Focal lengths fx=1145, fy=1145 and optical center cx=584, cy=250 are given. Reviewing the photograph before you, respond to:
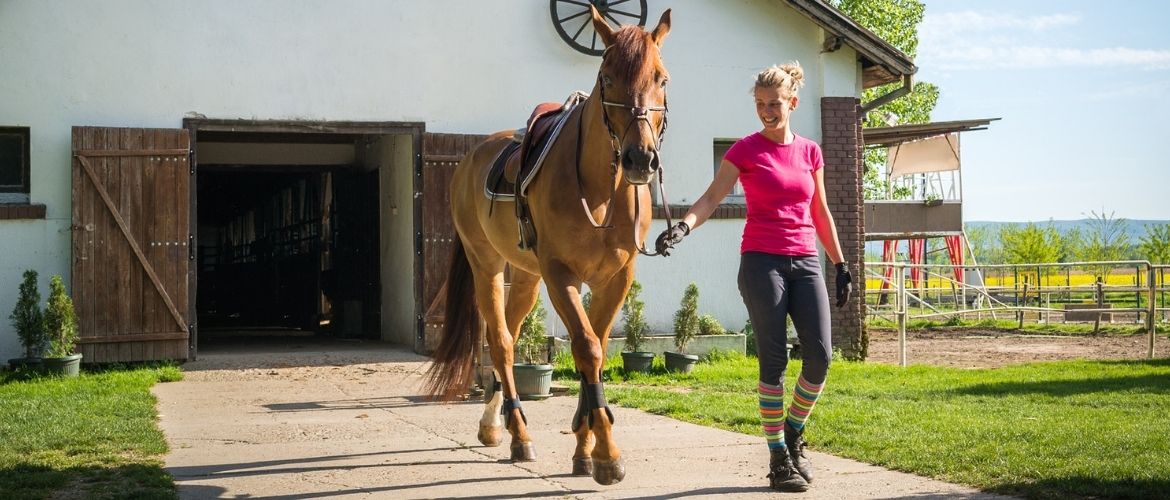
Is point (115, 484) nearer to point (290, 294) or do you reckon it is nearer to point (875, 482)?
point (875, 482)

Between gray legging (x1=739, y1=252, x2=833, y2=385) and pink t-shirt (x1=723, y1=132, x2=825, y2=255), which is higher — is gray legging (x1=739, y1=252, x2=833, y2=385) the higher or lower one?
the lower one

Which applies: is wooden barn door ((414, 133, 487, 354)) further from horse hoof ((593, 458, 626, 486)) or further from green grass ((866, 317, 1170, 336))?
green grass ((866, 317, 1170, 336))

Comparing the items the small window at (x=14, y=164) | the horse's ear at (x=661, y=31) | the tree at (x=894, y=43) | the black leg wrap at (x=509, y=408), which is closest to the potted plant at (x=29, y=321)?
the small window at (x=14, y=164)

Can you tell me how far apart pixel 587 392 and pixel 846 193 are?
9.35 metres

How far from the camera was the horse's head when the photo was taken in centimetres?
488

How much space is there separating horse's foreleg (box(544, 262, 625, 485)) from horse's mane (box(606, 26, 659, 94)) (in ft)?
3.47

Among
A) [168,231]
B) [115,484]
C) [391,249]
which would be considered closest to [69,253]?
[168,231]

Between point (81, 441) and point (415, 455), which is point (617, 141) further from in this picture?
point (81, 441)

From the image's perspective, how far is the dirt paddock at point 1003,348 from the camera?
1435 centimetres

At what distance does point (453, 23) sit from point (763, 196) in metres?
8.43

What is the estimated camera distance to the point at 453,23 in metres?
13.0

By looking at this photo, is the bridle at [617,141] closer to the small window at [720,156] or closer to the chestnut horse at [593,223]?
the chestnut horse at [593,223]

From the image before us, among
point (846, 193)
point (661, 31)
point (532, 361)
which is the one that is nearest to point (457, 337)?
point (532, 361)

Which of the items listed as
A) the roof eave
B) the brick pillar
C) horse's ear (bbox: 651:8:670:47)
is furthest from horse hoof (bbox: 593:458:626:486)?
the roof eave
